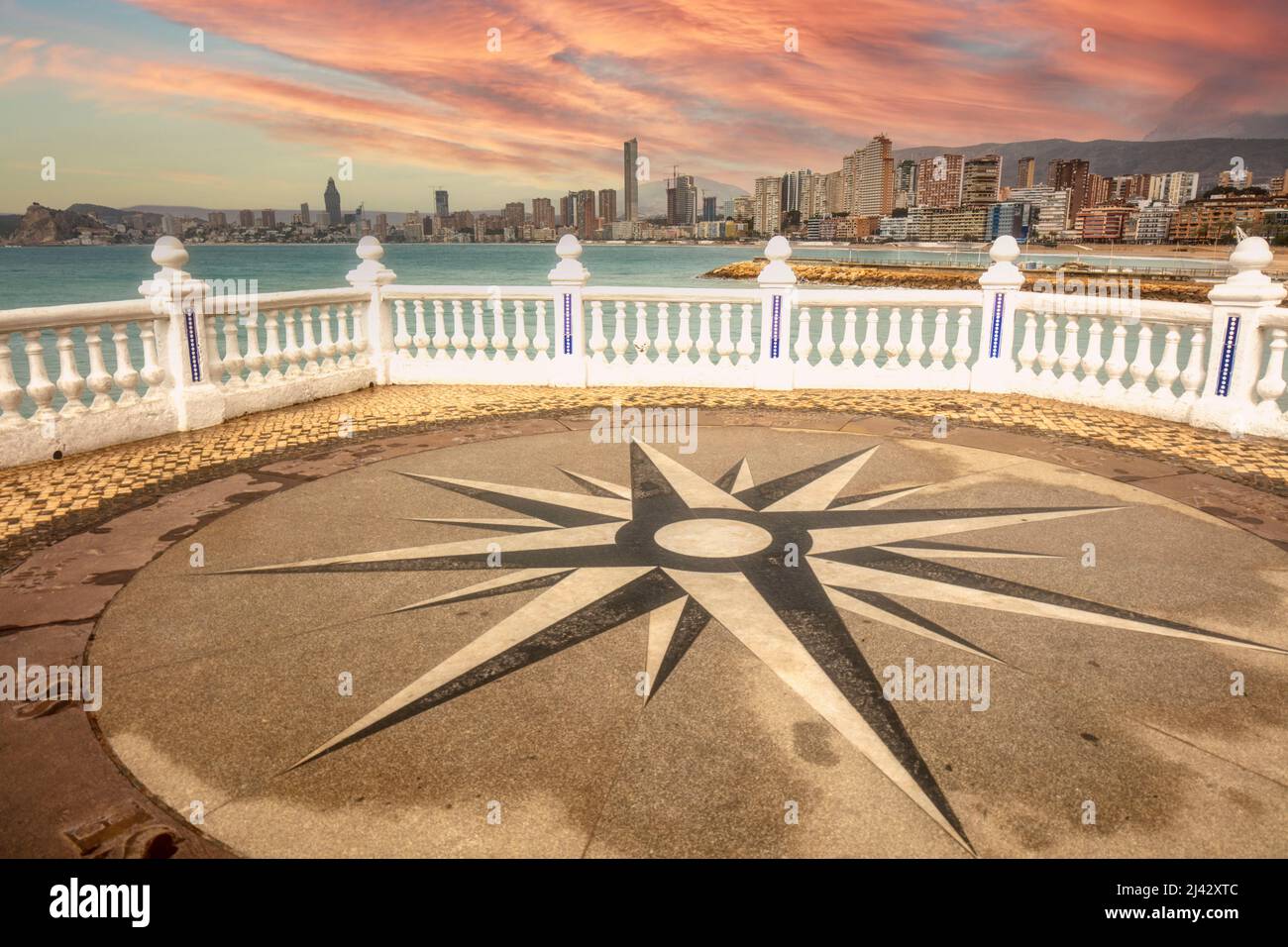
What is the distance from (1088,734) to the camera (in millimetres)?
3426

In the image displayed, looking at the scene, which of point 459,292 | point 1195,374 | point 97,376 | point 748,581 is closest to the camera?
point 748,581

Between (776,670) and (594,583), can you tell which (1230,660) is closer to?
(776,670)

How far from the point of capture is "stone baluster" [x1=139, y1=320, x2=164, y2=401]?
8.82 m

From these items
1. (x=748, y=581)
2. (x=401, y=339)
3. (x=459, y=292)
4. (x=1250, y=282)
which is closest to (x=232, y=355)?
(x=401, y=339)

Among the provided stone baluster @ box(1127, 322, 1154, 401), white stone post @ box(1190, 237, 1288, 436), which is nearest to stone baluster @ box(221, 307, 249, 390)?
stone baluster @ box(1127, 322, 1154, 401)

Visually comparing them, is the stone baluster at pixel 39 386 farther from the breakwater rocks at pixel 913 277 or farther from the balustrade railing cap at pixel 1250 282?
the breakwater rocks at pixel 913 277

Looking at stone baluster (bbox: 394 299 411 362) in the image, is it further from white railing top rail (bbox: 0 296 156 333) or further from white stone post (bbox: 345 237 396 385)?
white railing top rail (bbox: 0 296 156 333)

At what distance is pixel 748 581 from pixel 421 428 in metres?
→ 5.39

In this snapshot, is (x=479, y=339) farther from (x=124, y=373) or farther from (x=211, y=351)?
(x=124, y=373)

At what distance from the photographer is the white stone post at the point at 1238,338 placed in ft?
27.7

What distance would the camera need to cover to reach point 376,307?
11.9m

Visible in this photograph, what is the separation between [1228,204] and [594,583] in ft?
633

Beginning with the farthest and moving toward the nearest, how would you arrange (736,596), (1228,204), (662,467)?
(1228,204)
(662,467)
(736,596)
